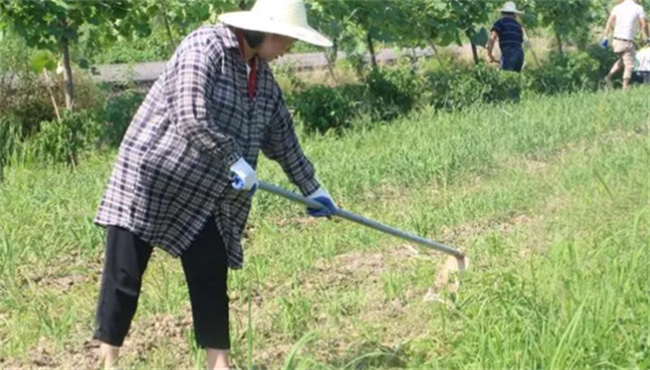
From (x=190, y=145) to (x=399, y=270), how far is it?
160cm

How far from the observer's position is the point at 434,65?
14.4 meters

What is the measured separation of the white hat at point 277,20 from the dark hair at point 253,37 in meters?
0.04

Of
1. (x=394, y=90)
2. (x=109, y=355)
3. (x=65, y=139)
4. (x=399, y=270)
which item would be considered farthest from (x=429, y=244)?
(x=394, y=90)

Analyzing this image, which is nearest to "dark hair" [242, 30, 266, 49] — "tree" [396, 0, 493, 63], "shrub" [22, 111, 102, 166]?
A: "shrub" [22, 111, 102, 166]

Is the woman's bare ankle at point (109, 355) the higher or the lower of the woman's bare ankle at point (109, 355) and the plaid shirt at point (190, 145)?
the lower

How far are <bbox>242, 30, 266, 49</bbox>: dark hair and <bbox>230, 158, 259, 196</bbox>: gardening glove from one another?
0.36m

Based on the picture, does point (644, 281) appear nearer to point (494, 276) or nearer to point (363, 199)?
point (494, 276)

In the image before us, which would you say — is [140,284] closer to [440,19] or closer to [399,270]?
[399,270]

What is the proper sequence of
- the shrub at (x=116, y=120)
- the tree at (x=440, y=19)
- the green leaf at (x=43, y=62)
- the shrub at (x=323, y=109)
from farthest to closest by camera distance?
the tree at (x=440, y=19) < the shrub at (x=323, y=109) < the green leaf at (x=43, y=62) < the shrub at (x=116, y=120)

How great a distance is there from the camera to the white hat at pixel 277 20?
3.16 meters

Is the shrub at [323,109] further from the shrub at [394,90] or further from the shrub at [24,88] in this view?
the shrub at [24,88]

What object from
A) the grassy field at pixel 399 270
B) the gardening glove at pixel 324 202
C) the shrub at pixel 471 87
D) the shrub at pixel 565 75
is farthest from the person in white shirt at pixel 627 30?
the gardening glove at pixel 324 202

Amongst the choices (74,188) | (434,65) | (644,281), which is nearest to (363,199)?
(74,188)

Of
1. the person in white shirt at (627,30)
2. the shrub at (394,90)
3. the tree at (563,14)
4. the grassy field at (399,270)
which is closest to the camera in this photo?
the grassy field at (399,270)
